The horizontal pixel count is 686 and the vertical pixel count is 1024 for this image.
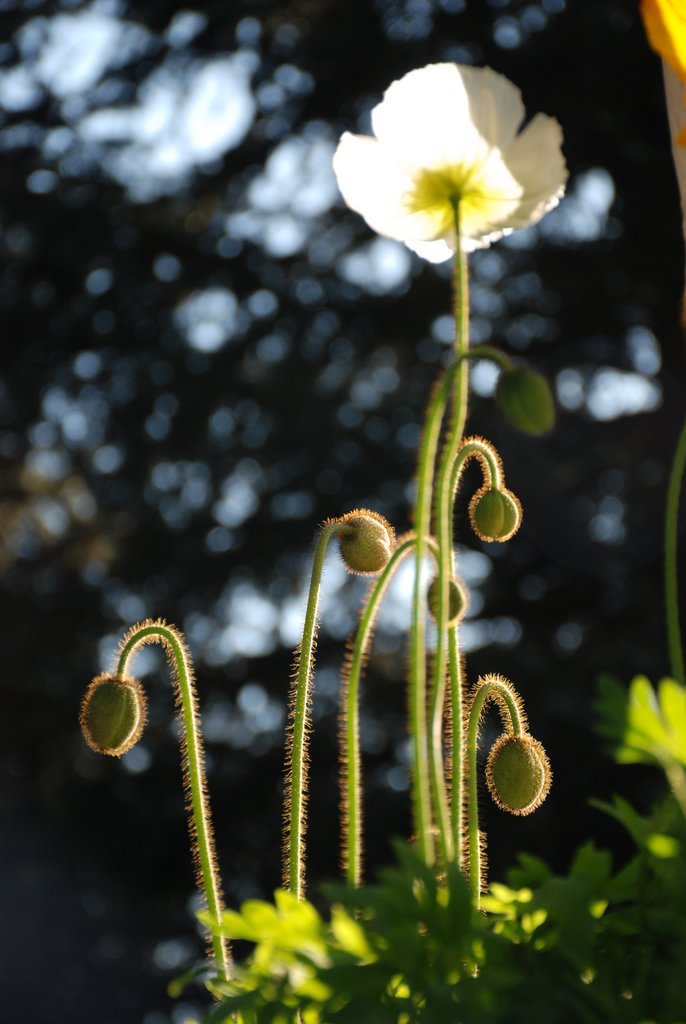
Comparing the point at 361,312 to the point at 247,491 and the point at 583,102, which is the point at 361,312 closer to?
the point at 247,491

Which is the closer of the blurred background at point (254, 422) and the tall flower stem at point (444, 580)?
the tall flower stem at point (444, 580)

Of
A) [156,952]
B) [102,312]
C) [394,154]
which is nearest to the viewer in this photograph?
[394,154]

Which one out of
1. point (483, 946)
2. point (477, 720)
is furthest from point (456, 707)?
point (483, 946)

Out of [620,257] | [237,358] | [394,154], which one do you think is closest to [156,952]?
→ [237,358]

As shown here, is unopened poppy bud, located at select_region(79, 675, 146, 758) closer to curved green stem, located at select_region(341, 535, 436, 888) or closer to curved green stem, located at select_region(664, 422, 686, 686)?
curved green stem, located at select_region(341, 535, 436, 888)

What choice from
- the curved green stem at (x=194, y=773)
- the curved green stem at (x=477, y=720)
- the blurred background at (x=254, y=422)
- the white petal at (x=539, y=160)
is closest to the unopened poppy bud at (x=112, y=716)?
the curved green stem at (x=194, y=773)

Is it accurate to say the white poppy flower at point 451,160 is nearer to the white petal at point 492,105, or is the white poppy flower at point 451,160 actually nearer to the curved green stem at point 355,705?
the white petal at point 492,105

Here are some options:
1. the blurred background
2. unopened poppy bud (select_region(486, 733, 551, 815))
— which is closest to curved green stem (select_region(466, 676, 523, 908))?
unopened poppy bud (select_region(486, 733, 551, 815))
